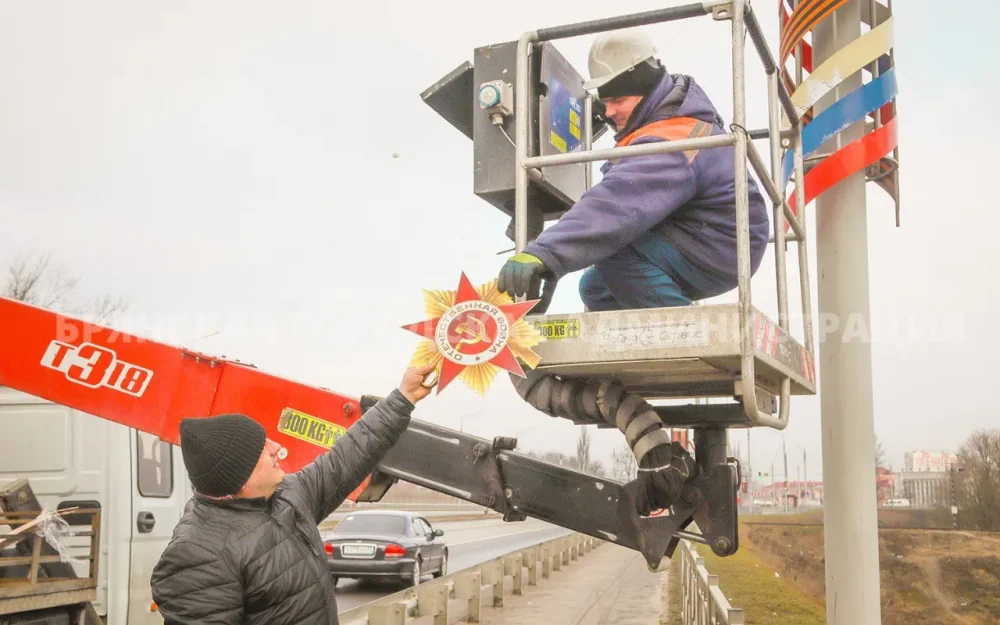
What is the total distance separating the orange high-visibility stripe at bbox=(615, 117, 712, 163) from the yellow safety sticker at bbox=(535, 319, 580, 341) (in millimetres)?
835

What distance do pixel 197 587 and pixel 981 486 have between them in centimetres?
4317

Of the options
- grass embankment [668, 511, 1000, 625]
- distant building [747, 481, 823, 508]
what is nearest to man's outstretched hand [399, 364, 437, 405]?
grass embankment [668, 511, 1000, 625]

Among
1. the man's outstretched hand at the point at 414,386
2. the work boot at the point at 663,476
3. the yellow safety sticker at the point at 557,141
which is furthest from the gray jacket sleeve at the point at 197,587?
the yellow safety sticker at the point at 557,141

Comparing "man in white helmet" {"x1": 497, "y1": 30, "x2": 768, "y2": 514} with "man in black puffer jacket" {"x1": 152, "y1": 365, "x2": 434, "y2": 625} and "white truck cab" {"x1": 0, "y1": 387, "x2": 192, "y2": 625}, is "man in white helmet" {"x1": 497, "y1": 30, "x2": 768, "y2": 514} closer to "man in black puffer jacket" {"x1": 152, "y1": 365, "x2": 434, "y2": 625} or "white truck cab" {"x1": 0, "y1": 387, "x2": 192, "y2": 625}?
"man in black puffer jacket" {"x1": 152, "y1": 365, "x2": 434, "y2": 625}

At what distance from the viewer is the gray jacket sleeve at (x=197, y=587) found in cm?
288

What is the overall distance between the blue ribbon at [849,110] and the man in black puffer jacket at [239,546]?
9.95 ft

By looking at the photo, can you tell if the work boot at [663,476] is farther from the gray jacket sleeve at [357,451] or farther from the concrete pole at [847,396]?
the concrete pole at [847,396]

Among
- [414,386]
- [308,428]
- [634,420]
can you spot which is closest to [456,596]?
[308,428]

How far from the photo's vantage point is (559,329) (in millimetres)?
3357

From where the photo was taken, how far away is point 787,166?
5.07 metres

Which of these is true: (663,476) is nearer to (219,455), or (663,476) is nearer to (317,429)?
(219,455)

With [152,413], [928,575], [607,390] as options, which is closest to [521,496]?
[607,390]

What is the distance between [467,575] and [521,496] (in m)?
9.47

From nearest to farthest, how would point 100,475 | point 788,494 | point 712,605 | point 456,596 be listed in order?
1. point 712,605
2. point 100,475
3. point 456,596
4. point 788,494
